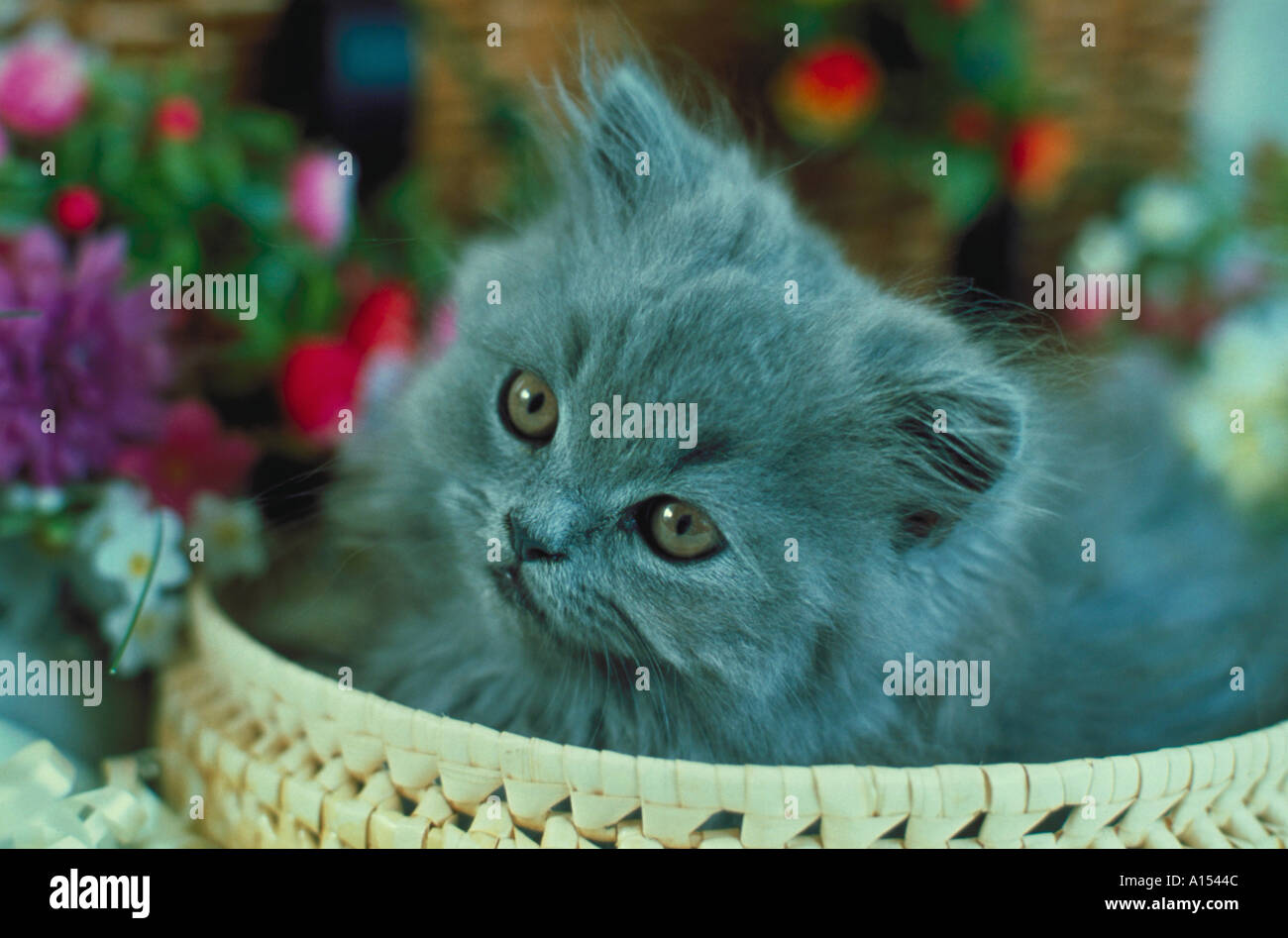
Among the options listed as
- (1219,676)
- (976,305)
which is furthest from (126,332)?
(1219,676)

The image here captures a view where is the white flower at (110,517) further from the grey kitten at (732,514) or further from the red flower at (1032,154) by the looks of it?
the red flower at (1032,154)

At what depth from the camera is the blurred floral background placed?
1.31 meters

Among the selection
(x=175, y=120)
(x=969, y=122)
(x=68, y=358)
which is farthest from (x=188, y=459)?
(x=969, y=122)

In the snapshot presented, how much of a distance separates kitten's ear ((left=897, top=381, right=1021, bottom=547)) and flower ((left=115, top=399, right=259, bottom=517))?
0.91 m

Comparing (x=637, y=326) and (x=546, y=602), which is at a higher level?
(x=637, y=326)

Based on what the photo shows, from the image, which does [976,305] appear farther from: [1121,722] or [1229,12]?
[1229,12]

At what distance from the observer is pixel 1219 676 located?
4.22 feet

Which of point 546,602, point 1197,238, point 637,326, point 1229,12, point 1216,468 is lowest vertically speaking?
point 546,602

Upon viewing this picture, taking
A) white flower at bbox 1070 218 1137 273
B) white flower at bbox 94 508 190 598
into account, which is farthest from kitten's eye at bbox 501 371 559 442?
white flower at bbox 1070 218 1137 273

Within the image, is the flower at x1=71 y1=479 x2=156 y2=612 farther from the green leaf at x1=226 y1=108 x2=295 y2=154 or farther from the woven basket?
the green leaf at x1=226 y1=108 x2=295 y2=154

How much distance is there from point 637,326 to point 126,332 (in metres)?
0.68

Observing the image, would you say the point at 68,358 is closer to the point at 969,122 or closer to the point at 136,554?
the point at 136,554

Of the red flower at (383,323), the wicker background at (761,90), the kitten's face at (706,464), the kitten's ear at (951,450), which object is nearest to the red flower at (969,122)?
the wicker background at (761,90)

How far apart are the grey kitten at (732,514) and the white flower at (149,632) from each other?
174 mm
